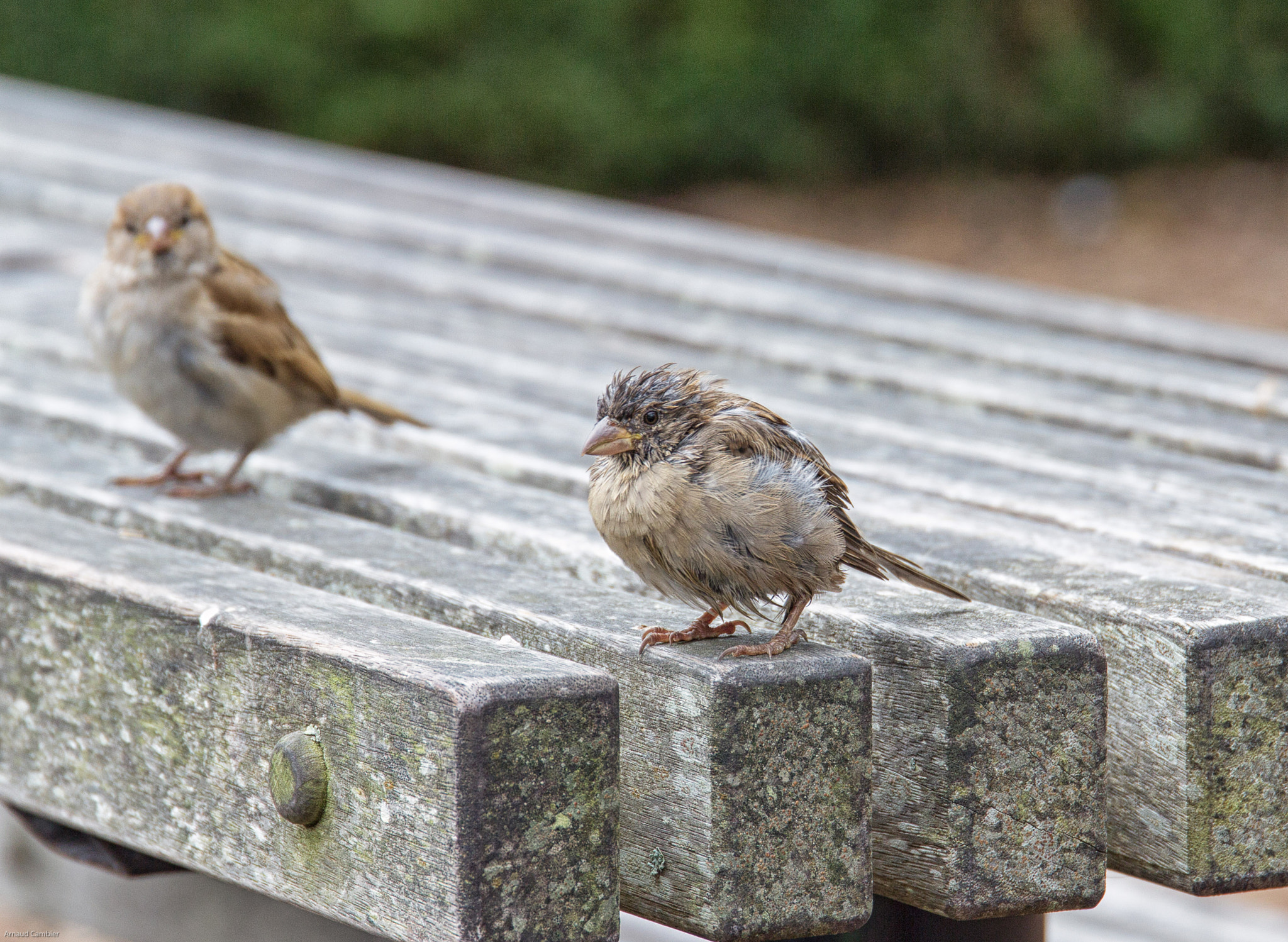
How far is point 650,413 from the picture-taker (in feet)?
7.48

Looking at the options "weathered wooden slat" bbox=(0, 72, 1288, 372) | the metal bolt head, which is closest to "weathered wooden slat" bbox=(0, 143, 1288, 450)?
"weathered wooden slat" bbox=(0, 72, 1288, 372)

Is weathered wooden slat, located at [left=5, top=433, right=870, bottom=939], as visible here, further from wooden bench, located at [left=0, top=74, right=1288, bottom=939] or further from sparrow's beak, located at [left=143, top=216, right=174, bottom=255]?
sparrow's beak, located at [left=143, top=216, right=174, bottom=255]

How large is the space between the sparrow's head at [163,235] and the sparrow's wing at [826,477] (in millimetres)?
1620

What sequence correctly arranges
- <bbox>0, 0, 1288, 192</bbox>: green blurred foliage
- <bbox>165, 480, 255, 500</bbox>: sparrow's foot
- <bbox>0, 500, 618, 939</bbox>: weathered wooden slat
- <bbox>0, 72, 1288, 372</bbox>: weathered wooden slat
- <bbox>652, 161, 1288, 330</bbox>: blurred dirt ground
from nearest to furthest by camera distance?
<bbox>0, 500, 618, 939</bbox>: weathered wooden slat → <bbox>165, 480, 255, 500</bbox>: sparrow's foot → <bbox>0, 72, 1288, 372</bbox>: weathered wooden slat → <bbox>0, 0, 1288, 192</bbox>: green blurred foliage → <bbox>652, 161, 1288, 330</bbox>: blurred dirt ground

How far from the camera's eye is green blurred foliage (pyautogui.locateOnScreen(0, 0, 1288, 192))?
10.9 metres

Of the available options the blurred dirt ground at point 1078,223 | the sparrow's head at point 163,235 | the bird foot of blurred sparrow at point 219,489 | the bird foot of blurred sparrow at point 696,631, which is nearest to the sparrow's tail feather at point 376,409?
the bird foot of blurred sparrow at point 219,489

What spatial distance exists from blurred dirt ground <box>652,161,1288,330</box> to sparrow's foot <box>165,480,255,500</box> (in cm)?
863

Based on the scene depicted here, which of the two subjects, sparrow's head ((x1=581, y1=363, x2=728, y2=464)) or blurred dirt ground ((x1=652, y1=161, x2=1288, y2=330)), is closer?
sparrow's head ((x1=581, y1=363, x2=728, y2=464))

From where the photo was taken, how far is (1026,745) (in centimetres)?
192

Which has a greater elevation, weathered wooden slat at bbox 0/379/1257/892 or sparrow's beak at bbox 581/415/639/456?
sparrow's beak at bbox 581/415/639/456

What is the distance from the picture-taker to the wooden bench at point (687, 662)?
5.89 feet

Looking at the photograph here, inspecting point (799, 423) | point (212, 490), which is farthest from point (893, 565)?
point (212, 490)

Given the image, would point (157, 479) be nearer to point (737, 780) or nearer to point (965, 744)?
point (737, 780)

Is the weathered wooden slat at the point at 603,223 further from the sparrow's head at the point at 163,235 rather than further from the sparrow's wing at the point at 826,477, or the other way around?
the sparrow's wing at the point at 826,477
